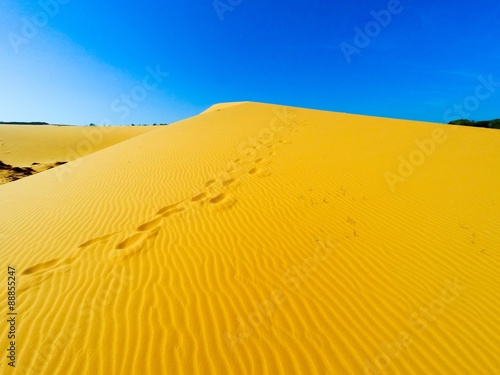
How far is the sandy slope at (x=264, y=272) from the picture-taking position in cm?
258

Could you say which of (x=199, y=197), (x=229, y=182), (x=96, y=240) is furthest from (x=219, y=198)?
(x=96, y=240)

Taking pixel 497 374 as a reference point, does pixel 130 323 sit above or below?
above

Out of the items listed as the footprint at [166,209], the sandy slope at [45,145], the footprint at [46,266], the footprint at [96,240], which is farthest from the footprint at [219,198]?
the sandy slope at [45,145]

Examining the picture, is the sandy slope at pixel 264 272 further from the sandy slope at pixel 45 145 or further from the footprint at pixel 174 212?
the sandy slope at pixel 45 145

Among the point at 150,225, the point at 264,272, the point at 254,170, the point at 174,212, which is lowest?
the point at 264,272

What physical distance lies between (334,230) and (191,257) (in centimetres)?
279

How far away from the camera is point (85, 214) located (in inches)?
244

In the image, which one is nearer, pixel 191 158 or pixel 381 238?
pixel 381 238

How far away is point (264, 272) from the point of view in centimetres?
370

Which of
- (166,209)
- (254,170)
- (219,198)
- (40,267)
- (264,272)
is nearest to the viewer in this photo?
(264,272)

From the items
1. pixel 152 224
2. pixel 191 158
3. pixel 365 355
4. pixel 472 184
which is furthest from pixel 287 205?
pixel 191 158

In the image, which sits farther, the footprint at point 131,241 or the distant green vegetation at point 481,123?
the distant green vegetation at point 481,123

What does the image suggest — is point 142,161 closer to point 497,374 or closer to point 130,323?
point 130,323

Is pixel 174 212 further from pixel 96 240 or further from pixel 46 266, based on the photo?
pixel 46 266
